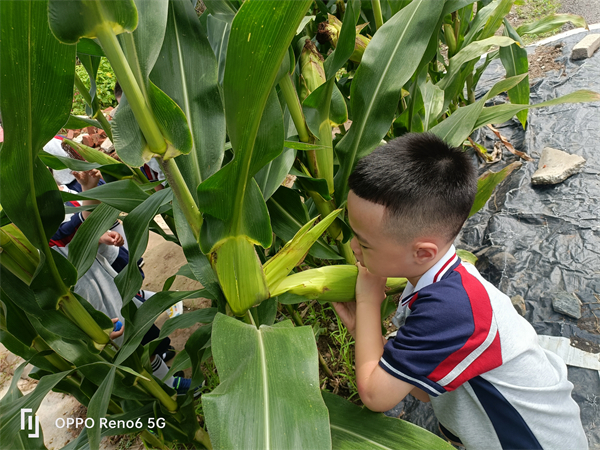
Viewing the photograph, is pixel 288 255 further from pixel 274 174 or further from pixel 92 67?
pixel 92 67

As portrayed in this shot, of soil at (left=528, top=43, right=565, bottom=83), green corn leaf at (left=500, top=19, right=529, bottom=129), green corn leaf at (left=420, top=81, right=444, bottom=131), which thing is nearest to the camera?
green corn leaf at (left=420, top=81, right=444, bottom=131)

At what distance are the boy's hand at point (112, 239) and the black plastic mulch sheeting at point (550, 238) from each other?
4.32 feet

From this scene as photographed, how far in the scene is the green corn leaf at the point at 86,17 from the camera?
447 millimetres

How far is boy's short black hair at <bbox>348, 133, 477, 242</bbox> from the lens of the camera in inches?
30.0

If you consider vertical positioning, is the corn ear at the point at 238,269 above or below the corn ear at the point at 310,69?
below

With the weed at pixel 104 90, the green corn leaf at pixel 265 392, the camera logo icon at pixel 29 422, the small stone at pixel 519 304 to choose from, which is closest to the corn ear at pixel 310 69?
the green corn leaf at pixel 265 392

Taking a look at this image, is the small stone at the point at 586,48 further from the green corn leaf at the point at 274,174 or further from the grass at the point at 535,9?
the green corn leaf at the point at 274,174

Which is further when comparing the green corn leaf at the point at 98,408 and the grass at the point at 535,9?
the grass at the point at 535,9

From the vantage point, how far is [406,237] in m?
0.78

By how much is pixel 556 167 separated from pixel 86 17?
2120 mm

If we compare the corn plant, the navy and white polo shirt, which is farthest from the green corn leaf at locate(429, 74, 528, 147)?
the navy and white polo shirt

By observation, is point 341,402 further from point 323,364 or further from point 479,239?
point 479,239

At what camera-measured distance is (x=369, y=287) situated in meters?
0.87

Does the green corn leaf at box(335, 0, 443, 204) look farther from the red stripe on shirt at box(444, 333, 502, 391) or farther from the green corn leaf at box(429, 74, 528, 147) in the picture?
the red stripe on shirt at box(444, 333, 502, 391)
